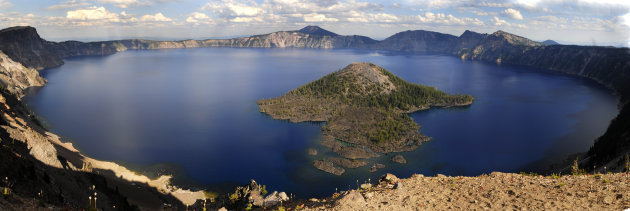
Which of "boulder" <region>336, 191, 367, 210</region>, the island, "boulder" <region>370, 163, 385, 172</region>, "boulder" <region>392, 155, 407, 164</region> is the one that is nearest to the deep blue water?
"boulder" <region>370, 163, 385, 172</region>

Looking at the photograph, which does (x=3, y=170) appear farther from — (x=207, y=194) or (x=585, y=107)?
(x=585, y=107)

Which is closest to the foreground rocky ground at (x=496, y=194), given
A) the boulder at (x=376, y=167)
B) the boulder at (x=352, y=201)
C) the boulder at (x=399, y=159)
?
the boulder at (x=352, y=201)

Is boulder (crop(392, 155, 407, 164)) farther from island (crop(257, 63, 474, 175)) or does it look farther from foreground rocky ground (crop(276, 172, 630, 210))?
foreground rocky ground (crop(276, 172, 630, 210))

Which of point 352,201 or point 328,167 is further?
point 328,167

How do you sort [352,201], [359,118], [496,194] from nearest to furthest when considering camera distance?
[496,194], [352,201], [359,118]

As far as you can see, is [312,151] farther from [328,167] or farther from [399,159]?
[399,159]

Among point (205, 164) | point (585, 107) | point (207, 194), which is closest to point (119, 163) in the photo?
point (205, 164)

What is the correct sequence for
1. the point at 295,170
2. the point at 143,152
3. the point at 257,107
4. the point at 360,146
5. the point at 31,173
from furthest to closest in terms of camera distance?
1. the point at 257,107
2. the point at 360,146
3. the point at 143,152
4. the point at 295,170
5. the point at 31,173

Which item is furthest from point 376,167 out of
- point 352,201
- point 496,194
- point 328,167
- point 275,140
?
point 496,194

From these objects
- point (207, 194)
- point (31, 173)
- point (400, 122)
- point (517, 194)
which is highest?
point (517, 194)
